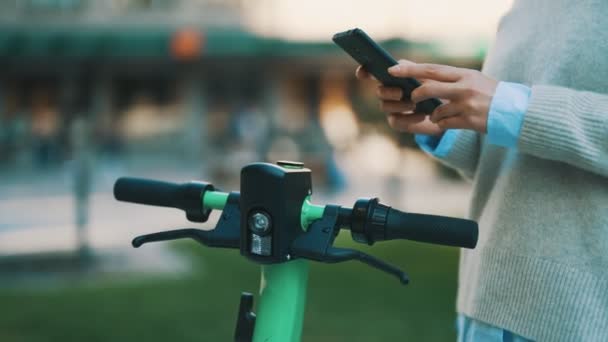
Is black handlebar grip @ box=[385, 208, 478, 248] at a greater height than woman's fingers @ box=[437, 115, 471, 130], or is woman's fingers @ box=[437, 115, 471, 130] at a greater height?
woman's fingers @ box=[437, 115, 471, 130]

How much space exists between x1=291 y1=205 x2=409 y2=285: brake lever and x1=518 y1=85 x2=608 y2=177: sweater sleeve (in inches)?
13.6

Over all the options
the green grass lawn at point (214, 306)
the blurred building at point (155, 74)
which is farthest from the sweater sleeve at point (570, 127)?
the blurred building at point (155, 74)

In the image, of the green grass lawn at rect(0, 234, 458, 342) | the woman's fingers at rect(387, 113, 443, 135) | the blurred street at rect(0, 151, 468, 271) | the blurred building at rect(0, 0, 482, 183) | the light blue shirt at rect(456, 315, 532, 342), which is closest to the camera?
the light blue shirt at rect(456, 315, 532, 342)

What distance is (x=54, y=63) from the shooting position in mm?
22984

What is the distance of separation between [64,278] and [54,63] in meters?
18.5

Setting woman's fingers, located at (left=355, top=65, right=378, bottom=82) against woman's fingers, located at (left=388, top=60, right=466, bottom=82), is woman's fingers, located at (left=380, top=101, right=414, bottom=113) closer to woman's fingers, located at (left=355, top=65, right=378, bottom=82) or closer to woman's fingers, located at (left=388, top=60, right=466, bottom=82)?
woman's fingers, located at (left=355, top=65, right=378, bottom=82)

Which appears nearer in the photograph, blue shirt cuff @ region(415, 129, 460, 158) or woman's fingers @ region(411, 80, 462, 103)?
woman's fingers @ region(411, 80, 462, 103)

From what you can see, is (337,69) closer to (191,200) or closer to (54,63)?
(54,63)

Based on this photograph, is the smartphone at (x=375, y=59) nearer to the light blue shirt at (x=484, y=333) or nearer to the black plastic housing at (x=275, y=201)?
the black plastic housing at (x=275, y=201)

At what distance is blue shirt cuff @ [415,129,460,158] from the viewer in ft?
5.09

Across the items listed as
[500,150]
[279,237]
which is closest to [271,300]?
[279,237]

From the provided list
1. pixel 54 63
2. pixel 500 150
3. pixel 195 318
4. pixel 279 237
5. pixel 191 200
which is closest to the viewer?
pixel 279 237

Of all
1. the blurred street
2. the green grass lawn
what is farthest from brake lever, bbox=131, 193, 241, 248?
the blurred street

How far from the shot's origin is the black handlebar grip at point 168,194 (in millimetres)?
1357
